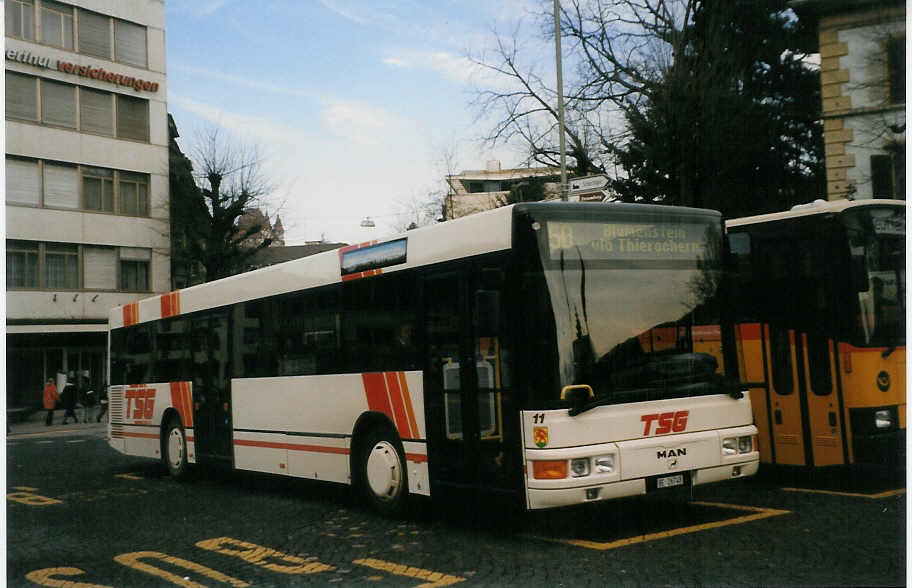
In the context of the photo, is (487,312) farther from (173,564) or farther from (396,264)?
(173,564)

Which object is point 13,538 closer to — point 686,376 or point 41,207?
point 686,376

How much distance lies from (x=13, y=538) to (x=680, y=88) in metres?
16.9

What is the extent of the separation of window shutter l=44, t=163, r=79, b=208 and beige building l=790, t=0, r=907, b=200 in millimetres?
19330

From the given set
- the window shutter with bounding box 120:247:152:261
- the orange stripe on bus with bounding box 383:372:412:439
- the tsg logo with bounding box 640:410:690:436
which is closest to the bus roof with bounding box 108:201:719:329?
the orange stripe on bus with bounding box 383:372:412:439

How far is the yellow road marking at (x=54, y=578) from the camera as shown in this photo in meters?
7.58

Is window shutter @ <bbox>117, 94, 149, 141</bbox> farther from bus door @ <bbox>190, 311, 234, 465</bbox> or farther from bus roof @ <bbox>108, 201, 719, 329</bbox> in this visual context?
bus door @ <bbox>190, 311, 234, 465</bbox>

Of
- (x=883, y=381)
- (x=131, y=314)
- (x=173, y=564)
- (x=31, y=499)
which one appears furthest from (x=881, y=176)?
(x=131, y=314)

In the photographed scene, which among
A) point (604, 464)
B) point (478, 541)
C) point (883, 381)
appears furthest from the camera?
point (883, 381)

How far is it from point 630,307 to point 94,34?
20296 mm

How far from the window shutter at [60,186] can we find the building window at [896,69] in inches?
851

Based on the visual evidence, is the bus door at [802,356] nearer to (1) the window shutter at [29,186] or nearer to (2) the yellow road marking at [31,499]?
(2) the yellow road marking at [31,499]

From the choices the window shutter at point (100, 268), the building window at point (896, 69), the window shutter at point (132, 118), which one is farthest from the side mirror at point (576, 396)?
the window shutter at point (100, 268)

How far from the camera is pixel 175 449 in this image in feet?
49.4

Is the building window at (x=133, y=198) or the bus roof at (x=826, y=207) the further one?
the building window at (x=133, y=198)
